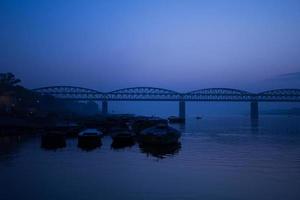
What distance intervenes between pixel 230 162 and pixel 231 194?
14.7 meters

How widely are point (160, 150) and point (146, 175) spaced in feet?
59.4

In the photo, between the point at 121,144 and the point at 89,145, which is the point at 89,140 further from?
the point at 121,144

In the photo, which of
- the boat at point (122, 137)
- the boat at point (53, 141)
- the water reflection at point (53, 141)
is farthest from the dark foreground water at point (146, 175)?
the boat at point (122, 137)

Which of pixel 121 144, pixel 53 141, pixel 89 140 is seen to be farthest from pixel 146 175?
pixel 53 141

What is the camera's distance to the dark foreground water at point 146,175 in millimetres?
24922

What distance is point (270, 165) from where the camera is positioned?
37.4m

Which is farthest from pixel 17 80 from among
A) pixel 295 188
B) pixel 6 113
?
pixel 295 188

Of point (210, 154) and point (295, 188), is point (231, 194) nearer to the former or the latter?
point (295, 188)

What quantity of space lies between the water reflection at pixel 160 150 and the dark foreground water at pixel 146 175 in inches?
3.7

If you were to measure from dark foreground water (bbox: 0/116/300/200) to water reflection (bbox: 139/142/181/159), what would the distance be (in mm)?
95

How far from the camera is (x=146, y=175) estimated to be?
3145 cm

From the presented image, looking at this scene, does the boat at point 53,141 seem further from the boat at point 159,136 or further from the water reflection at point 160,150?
the boat at point 159,136

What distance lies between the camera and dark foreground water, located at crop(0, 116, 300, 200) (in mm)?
24922

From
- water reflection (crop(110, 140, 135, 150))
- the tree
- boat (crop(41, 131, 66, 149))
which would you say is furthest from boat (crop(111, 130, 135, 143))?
the tree
